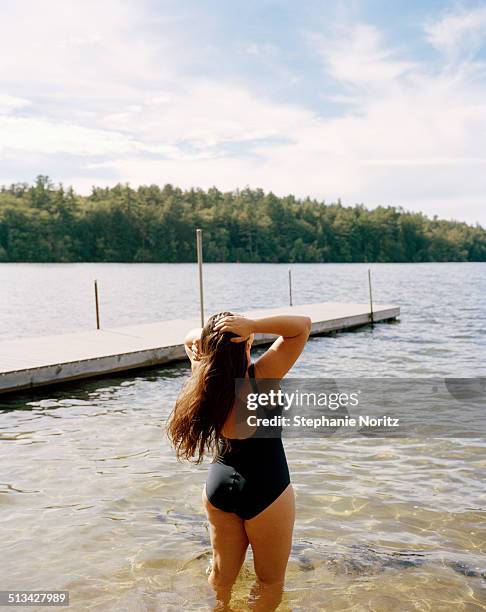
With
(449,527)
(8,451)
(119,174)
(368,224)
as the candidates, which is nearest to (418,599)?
(449,527)

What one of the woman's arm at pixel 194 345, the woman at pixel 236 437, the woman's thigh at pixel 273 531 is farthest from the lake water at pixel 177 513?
the woman's arm at pixel 194 345

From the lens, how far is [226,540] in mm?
3350

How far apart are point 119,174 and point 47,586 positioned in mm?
138069

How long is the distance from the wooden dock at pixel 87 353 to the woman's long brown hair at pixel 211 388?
25.5ft

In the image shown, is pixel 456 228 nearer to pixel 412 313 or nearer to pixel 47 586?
pixel 412 313

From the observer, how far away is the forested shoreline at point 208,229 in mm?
104625

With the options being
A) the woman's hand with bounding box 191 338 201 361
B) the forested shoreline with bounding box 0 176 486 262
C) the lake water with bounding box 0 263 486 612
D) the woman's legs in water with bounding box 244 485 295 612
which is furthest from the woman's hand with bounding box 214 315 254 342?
the forested shoreline with bounding box 0 176 486 262

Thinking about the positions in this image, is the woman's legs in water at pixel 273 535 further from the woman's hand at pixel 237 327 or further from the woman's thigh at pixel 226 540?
the woman's hand at pixel 237 327

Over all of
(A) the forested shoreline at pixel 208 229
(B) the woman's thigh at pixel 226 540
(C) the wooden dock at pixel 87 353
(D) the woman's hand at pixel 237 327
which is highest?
(A) the forested shoreline at pixel 208 229

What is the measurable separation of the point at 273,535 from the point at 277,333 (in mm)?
1010

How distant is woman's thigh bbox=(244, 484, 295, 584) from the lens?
3.22 m

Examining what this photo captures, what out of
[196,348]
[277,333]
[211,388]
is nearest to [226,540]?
[211,388]

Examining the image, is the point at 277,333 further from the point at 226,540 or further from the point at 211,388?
the point at 226,540

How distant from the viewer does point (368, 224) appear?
13125 cm
